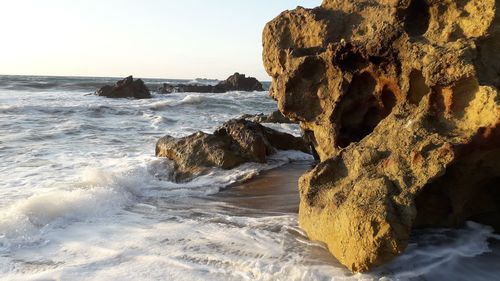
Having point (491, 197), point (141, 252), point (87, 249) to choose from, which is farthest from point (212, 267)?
point (491, 197)

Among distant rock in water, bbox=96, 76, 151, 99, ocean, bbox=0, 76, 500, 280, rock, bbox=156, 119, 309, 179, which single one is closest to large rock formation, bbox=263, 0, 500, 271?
ocean, bbox=0, 76, 500, 280

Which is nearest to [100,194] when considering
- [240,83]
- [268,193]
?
[268,193]

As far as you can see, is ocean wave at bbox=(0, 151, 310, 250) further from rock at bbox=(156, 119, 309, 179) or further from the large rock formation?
the large rock formation

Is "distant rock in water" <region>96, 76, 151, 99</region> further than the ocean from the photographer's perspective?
Yes

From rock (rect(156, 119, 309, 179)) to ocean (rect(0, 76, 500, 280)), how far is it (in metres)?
0.18

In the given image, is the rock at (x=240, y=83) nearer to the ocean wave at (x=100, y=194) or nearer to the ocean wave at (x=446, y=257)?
the ocean wave at (x=100, y=194)

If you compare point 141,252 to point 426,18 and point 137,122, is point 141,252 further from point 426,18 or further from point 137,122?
point 137,122

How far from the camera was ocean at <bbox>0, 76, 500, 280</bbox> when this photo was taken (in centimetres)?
325

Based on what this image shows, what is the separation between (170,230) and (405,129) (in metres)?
2.20

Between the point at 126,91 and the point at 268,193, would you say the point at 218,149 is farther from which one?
the point at 126,91

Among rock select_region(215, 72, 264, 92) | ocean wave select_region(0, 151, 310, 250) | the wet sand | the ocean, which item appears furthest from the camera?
rock select_region(215, 72, 264, 92)

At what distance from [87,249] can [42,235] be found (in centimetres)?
64

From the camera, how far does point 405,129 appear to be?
11.4ft

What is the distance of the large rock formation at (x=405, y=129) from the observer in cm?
307
